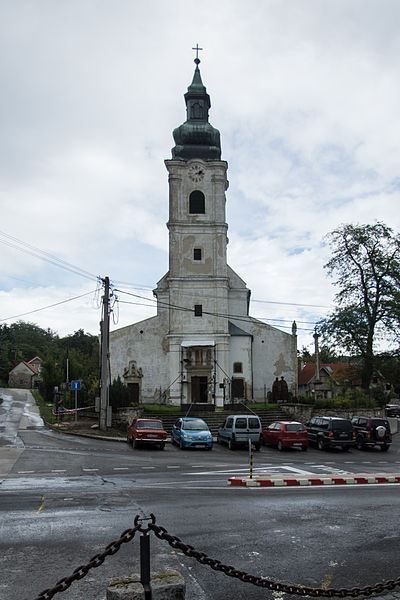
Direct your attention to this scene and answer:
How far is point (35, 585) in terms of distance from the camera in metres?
5.86

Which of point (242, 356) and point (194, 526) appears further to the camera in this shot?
point (242, 356)

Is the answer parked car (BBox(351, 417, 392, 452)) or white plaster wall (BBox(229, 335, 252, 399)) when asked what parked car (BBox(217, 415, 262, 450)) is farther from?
white plaster wall (BBox(229, 335, 252, 399))

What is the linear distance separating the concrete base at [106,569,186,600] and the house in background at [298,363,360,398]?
118 feet

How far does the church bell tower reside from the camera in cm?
4219

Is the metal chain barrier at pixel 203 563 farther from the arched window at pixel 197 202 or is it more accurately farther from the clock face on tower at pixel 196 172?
the clock face on tower at pixel 196 172

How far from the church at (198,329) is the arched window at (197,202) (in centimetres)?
8

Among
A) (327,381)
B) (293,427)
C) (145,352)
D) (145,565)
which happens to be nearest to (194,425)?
(293,427)

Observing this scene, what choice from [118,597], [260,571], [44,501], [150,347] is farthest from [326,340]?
[118,597]

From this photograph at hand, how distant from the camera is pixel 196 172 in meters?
44.9

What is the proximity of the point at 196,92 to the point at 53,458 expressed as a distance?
126ft

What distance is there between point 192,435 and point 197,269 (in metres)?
21.8

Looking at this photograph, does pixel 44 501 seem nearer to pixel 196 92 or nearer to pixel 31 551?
pixel 31 551

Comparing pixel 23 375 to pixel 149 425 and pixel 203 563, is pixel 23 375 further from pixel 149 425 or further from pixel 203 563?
pixel 203 563

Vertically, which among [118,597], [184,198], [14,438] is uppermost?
[184,198]
